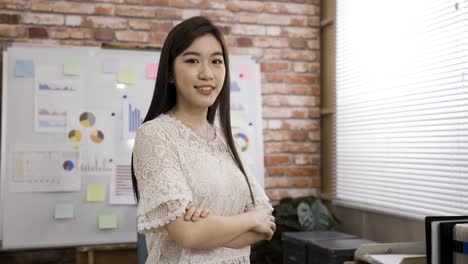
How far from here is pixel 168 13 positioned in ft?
11.9

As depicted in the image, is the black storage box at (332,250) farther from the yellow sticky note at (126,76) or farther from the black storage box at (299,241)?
the yellow sticky note at (126,76)

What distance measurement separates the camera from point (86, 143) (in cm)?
330

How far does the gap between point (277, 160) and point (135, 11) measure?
4.77 ft

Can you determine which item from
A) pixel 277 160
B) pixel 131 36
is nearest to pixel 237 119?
pixel 277 160

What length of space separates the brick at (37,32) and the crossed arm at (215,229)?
2.41 metres

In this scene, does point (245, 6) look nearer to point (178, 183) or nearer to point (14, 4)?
point (14, 4)

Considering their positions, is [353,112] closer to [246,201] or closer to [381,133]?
[381,133]

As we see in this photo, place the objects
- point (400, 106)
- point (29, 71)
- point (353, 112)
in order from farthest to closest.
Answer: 1. point (353, 112)
2. point (29, 71)
3. point (400, 106)

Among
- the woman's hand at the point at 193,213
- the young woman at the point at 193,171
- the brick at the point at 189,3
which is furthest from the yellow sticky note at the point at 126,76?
the woman's hand at the point at 193,213

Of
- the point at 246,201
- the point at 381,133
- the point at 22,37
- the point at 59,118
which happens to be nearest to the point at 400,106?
the point at 381,133

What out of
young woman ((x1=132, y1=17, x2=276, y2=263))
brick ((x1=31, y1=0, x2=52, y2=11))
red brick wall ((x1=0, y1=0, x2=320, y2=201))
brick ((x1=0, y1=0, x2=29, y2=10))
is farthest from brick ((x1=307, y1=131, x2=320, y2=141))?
young woman ((x1=132, y1=17, x2=276, y2=263))

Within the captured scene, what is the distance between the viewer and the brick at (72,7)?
3.42 m

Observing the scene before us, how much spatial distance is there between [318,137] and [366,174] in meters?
0.70

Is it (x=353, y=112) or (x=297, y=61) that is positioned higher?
(x=297, y=61)
